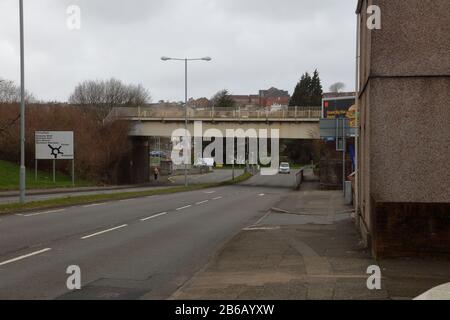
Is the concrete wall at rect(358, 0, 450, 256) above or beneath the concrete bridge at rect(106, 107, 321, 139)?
beneath

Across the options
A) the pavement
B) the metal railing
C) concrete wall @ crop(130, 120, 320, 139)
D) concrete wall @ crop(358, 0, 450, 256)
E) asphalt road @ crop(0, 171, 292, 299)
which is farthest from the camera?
concrete wall @ crop(130, 120, 320, 139)

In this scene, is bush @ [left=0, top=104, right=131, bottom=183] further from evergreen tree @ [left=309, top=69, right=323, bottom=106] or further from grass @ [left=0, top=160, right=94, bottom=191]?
evergreen tree @ [left=309, top=69, right=323, bottom=106]

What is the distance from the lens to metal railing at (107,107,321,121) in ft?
173

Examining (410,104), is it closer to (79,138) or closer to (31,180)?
(31,180)

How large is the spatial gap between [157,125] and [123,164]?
614 centimetres

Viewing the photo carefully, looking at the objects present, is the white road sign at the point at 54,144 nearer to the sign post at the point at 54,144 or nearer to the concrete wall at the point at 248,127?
the sign post at the point at 54,144

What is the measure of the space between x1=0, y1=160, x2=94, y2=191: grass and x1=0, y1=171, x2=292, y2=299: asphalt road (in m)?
21.3

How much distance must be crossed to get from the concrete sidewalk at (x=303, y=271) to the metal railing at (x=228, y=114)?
38.8 m

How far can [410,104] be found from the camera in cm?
1046

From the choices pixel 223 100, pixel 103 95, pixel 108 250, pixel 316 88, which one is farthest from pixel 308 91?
pixel 108 250

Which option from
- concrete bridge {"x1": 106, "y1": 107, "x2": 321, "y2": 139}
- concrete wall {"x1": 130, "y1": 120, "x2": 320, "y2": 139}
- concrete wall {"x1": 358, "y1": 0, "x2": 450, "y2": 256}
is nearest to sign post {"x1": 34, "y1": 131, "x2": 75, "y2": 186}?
concrete bridge {"x1": 106, "y1": 107, "x2": 321, "y2": 139}
